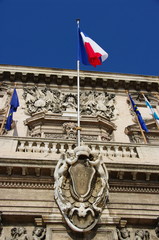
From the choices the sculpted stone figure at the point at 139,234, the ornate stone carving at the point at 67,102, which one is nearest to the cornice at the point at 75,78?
the ornate stone carving at the point at 67,102

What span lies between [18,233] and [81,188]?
2323 mm

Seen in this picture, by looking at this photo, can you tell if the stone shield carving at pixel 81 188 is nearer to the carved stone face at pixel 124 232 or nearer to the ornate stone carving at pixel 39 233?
the ornate stone carving at pixel 39 233

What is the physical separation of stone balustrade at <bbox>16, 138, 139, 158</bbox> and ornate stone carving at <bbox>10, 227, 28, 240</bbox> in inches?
104

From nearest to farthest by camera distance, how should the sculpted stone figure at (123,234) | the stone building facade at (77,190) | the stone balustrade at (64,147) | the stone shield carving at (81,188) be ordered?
the stone shield carving at (81,188), the stone building facade at (77,190), the sculpted stone figure at (123,234), the stone balustrade at (64,147)

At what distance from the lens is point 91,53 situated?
446 inches

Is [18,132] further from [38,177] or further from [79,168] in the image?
[79,168]

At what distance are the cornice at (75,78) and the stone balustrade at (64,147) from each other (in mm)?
8722

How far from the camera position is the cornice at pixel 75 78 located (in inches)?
631

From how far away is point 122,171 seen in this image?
7.43 meters

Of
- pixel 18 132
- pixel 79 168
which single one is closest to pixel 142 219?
pixel 79 168

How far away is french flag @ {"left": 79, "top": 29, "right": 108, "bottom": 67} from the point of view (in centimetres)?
1124

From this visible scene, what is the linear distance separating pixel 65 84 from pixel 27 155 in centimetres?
975

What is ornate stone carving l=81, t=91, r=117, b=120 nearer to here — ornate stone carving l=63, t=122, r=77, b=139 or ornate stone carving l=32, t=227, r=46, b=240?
ornate stone carving l=63, t=122, r=77, b=139

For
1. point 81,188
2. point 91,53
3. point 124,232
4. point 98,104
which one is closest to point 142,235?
point 124,232
